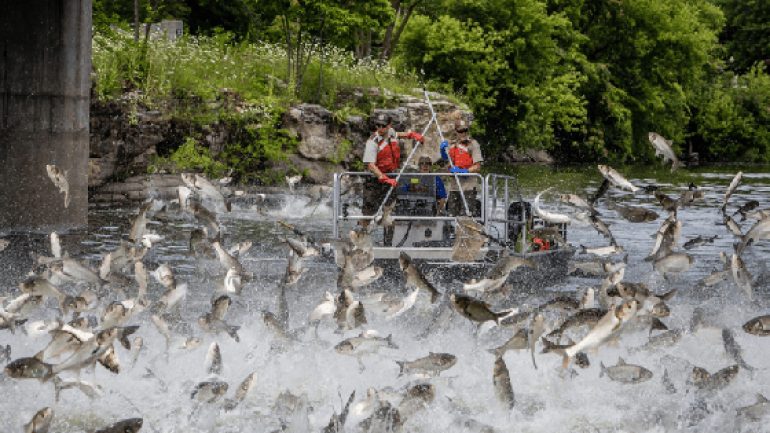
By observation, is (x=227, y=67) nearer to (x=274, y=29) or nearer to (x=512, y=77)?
(x=274, y=29)

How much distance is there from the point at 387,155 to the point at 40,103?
6.48 meters

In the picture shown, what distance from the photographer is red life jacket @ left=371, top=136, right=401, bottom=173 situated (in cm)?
1355

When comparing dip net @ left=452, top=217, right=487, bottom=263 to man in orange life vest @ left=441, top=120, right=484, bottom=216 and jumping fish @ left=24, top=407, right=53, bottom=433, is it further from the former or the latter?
jumping fish @ left=24, top=407, right=53, bottom=433

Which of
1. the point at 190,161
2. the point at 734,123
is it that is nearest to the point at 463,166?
the point at 190,161

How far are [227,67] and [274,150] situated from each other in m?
3.90

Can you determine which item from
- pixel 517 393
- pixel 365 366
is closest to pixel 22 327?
pixel 365 366

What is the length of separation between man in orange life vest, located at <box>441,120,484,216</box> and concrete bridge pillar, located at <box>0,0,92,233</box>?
696 cm

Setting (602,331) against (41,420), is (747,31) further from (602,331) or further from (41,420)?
(41,420)

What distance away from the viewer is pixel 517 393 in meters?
8.87

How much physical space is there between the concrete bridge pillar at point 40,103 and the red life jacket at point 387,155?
234 inches

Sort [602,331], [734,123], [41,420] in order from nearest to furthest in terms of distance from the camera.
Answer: [41,420] → [602,331] → [734,123]

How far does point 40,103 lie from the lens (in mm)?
15523

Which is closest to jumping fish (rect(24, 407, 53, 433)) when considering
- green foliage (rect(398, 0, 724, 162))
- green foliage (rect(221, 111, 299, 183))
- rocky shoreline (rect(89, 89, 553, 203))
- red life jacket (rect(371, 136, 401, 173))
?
red life jacket (rect(371, 136, 401, 173))

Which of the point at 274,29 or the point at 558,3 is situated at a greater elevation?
the point at 558,3
